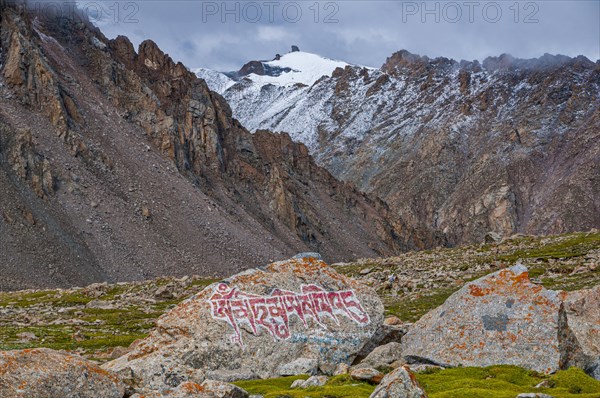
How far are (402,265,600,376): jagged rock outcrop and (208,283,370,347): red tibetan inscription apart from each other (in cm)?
380

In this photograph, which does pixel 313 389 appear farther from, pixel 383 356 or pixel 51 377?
pixel 51 377

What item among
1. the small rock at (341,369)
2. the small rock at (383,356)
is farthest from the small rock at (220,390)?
the small rock at (383,356)

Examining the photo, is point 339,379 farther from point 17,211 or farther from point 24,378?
point 17,211

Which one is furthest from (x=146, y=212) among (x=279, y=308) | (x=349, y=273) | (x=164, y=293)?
(x=279, y=308)

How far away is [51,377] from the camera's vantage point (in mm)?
19516

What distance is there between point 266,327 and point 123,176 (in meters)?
115

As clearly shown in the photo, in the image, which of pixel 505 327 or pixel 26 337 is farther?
pixel 26 337

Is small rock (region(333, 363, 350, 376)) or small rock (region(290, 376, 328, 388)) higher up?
small rock (region(290, 376, 328, 388))

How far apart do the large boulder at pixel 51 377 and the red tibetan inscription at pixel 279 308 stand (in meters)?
10.5

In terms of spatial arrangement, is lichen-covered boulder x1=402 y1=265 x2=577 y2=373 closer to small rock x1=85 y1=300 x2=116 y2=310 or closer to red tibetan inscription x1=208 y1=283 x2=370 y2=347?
red tibetan inscription x1=208 y1=283 x2=370 y2=347

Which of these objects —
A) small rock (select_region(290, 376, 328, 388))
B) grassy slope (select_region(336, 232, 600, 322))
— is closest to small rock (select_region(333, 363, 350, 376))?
small rock (select_region(290, 376, 328, 388))

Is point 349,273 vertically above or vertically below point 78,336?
above

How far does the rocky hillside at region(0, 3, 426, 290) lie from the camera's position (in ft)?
392

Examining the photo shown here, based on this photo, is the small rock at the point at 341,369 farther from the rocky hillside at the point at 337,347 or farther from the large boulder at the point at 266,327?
the large boulder at the point at 266,327
